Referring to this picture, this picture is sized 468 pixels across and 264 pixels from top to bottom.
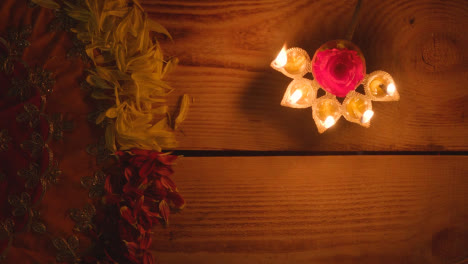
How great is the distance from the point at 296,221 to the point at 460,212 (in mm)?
403

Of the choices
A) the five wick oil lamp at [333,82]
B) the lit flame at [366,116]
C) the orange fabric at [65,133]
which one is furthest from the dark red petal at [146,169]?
the lit flame at [366,116]

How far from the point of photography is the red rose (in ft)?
1.98

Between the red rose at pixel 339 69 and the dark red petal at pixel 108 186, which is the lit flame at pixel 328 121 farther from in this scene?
the dark red petal at pixel 108 186

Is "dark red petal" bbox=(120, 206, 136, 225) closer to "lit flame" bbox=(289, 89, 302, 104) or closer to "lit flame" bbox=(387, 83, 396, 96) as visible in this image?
"lit flame" bbox=(289, 89, 302, 104)

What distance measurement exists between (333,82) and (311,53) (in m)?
0.13


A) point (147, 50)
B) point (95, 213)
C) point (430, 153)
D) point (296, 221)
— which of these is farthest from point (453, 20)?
point (95, 213)

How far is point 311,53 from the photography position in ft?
2.34

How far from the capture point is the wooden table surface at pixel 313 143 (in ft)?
2.26

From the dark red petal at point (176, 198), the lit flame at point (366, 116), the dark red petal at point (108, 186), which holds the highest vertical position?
the lit flame at point (366, 116)

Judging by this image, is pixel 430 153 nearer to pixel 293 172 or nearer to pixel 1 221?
pixel 293 172

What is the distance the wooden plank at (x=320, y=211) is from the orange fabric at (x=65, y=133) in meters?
0.18

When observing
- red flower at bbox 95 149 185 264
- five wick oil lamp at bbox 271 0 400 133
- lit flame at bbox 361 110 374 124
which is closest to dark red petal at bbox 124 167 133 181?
red flower at bbox 95 149 185 264

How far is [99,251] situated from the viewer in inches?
24.9

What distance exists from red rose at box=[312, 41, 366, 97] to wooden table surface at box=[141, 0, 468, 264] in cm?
11
